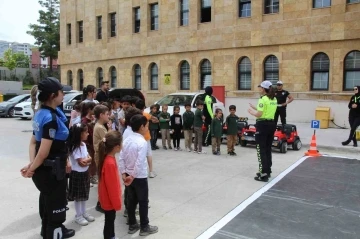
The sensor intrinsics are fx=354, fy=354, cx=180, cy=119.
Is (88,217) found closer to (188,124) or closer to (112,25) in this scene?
(188,124)

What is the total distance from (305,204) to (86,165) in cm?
351

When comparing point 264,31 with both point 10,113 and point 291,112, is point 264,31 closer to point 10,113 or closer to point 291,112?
point 291,112

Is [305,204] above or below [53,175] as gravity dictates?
below

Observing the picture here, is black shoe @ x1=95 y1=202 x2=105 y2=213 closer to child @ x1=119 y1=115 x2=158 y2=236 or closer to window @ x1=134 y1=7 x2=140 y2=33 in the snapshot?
child @ x1=119 y1=115 x2=158 y2=236

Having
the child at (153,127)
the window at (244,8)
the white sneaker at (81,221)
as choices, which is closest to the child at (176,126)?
the child at (153,127)

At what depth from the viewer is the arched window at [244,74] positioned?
19.7m

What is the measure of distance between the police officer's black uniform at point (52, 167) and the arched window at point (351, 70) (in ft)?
51.8

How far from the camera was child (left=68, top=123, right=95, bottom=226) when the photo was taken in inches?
188

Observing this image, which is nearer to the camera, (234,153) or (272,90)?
(272,90)

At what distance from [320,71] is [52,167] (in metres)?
16.3

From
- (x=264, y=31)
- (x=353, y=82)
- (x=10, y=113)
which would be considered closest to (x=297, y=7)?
(x=264, y=31)

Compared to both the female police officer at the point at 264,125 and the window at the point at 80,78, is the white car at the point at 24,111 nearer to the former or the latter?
the window at the point at 80,78

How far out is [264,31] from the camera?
18766mm

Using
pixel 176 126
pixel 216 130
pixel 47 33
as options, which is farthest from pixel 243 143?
pixel 47 33
